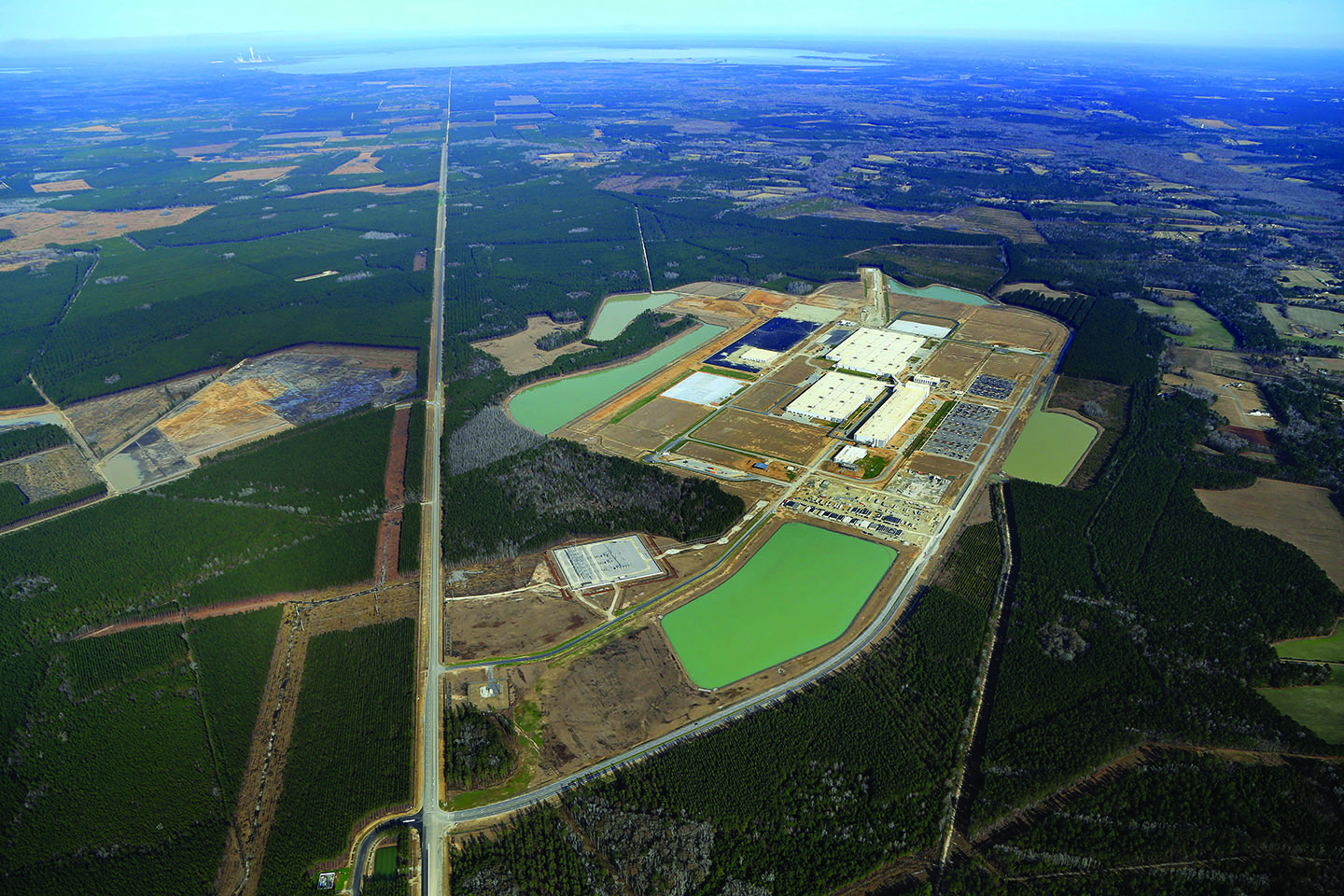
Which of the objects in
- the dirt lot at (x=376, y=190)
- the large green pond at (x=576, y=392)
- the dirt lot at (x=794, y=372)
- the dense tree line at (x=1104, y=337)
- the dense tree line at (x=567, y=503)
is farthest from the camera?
the dirt lot at (x=376, y=190)

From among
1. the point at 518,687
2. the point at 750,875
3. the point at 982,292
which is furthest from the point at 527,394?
the point at 982,292

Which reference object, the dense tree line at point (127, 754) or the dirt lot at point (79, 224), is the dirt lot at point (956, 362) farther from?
the dirt lot at point (79, 224)

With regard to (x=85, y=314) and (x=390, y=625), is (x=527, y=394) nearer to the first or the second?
(x=390, y=625)

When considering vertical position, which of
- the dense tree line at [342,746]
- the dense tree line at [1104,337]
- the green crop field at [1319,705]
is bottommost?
the dense tree line at [342,746]

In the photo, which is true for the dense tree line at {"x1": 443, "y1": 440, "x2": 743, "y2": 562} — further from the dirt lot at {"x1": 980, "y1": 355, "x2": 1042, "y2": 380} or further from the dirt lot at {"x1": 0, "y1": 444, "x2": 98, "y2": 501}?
the dirt lot at {"x1": 980, "y1": 355, "x2": 1042, "y2": 380}

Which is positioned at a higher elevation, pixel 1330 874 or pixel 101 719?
pixel 1330 874

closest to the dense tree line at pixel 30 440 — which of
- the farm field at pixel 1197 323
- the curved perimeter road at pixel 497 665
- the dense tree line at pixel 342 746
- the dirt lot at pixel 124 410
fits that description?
the dirt lot at pixel 124 410

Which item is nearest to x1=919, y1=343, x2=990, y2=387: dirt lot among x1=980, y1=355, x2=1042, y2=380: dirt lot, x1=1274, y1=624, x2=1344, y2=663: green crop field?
x1=980, y1=355, x2=1042, y2=380: dirt lot
